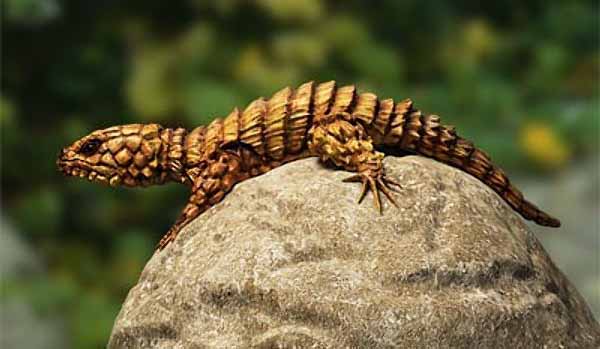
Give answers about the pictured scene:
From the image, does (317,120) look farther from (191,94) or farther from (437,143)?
(191,94)

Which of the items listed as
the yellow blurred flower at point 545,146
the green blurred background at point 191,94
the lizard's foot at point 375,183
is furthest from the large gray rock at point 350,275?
the yellow blurred flower at point 545,146

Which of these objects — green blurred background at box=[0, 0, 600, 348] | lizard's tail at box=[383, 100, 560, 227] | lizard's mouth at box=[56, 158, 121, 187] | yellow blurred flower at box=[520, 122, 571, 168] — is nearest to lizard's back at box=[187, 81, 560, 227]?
lizard's tail at box=[383, 100, 560, 227]

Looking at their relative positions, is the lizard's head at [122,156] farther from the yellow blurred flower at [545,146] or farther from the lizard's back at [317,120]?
the yellow blurred flower at [545,146]

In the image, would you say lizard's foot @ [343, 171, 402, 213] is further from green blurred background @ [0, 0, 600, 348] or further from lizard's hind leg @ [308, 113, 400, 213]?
green blurred background @ [0, 0, 600, 348]

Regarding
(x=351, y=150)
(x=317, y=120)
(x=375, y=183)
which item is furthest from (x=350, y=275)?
(x=317, y=120)

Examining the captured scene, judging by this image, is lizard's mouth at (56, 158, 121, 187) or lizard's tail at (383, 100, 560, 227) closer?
lizard's tail at (383, 100, 560, 227)
